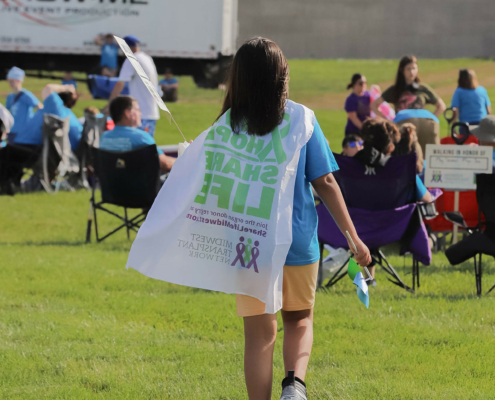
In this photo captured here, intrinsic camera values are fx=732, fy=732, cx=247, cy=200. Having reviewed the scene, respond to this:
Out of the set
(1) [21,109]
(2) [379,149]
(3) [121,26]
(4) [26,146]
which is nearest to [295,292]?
(2) [379,149]

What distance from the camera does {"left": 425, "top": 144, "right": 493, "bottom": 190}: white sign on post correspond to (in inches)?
227

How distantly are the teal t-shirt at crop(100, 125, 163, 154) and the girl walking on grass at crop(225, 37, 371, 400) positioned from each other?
4.22 m

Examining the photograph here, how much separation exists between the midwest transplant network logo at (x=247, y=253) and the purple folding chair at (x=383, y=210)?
8.54 ft

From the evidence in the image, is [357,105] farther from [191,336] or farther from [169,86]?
[169,86]

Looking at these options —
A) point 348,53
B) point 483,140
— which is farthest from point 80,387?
point 348,53

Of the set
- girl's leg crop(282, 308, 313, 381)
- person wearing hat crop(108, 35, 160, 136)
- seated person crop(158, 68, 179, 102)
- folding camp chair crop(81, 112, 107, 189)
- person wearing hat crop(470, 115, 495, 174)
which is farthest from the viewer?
seated person crop(158, 68, 179, 102)

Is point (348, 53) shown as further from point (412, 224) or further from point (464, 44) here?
point (412, 224)

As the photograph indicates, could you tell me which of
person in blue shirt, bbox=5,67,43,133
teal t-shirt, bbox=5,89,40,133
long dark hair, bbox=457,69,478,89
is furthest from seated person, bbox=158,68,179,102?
long dark hair, bbox=457,69,478,89

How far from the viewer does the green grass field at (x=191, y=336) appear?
3.27 m

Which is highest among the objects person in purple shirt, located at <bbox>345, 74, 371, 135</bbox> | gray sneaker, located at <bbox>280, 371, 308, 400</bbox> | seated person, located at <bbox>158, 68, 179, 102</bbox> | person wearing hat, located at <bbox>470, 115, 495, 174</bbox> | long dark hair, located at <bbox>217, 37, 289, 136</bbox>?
long dark hair, located at <bbox>217, 37, 289, 136</bbox>

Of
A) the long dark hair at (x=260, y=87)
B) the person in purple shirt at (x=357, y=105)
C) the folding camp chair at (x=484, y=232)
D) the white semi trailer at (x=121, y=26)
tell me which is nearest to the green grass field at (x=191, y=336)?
the folding camp chair at (x=484, y=232)

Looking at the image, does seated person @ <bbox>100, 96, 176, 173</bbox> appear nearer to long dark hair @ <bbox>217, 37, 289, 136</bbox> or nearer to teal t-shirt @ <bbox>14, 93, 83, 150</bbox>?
teal t-shirt @ <bbox>14, 93, 83, 150</bbox>

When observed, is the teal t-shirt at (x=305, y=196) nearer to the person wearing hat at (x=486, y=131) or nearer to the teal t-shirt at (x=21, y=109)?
the person wearing hat at (x=486, y=131)

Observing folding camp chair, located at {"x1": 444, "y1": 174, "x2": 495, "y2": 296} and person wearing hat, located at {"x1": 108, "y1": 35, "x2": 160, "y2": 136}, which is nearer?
folding camp chair, located at {"x1": 444, "y1": 174, "x2": 495, "y2": 296}
